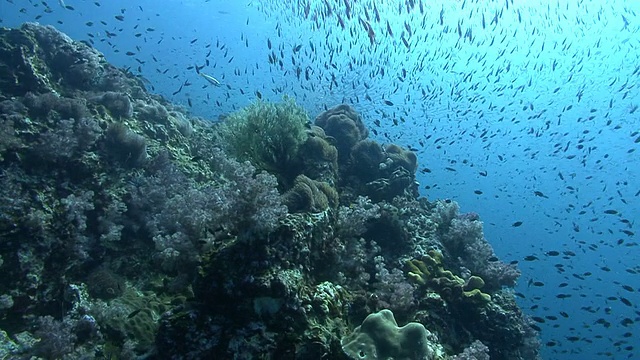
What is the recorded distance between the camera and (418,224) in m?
10.5

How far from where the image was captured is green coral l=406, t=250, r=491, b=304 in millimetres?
7484

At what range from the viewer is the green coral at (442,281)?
24.6 feet

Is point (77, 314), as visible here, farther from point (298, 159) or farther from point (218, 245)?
point (298, 159)

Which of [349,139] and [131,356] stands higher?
[349,139]

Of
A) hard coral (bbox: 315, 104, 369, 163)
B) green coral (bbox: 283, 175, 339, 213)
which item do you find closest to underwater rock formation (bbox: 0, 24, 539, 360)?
green coral (bbox: 283, 175, 339, 213)

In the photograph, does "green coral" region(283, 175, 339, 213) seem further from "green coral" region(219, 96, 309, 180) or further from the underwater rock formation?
"green coral" region(219, 96, 309, 180)

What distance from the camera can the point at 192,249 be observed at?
19.2 feet

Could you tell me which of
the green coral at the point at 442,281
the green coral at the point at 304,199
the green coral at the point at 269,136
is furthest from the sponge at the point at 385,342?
the green coral at the point at 269,136

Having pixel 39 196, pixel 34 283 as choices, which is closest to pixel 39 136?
pixel 39 196

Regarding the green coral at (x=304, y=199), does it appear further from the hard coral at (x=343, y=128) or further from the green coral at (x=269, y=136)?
the hard coral at (x=343, y=128)

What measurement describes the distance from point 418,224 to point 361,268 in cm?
430

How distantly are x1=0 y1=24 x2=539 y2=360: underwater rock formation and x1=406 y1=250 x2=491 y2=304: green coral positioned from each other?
0.12 feet

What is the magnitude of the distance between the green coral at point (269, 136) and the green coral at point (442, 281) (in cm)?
409

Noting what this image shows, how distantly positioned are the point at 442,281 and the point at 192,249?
5191 mm
